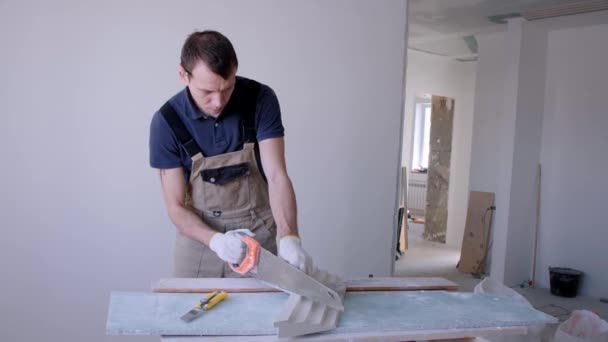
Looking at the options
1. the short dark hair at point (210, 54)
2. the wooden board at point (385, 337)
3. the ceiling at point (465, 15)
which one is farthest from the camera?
the ceiling at point (465, 15)

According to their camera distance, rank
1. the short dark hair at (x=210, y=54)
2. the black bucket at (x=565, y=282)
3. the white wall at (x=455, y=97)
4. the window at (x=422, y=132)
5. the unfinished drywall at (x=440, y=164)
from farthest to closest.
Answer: the window at (x=422, y=132), the unfinished drywall at (x=440, y=164), the white wall at (x=455, y=97), the black bucket at (x=565, y=282), the short dark hair at (x=210, y=54)

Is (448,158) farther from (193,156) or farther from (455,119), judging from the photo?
(193,156)

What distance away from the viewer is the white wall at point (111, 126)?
240 centimetres

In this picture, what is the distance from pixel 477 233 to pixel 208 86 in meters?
4.76

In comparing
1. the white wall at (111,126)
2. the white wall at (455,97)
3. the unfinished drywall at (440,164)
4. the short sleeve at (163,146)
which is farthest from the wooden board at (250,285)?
the unfinished drywall at (440,164)

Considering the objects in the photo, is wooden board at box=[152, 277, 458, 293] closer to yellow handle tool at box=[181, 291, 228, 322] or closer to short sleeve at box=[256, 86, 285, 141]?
yellow handle tool at box=[181, 291, 228, 322]

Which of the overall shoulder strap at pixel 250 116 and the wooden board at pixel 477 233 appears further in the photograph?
the wooden board at pixel 477 233

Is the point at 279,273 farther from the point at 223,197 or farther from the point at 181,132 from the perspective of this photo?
the point at 181,132

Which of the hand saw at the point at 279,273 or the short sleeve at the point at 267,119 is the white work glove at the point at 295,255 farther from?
the short sleeve at the point at 267,119

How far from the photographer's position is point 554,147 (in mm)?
5133

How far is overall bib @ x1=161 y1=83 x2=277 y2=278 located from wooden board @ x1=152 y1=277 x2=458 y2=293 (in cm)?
20

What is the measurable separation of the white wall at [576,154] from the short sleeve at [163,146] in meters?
4.37

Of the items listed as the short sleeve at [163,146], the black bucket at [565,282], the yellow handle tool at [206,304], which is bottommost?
the black bucket at [565,282]

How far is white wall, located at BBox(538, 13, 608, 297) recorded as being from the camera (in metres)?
4.82
